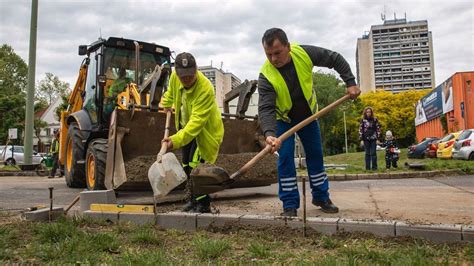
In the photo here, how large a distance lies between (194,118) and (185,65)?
1.81ft

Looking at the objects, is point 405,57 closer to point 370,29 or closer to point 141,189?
point 370,29

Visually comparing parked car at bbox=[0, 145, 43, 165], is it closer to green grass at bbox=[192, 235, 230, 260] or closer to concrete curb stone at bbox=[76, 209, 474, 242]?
concrete curb stone at bbox=[76, 209, 474, 242]

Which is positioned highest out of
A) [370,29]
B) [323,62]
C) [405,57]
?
[370,29]

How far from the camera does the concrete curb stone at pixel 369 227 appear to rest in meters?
3.50

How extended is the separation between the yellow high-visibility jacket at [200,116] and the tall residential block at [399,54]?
125055mm

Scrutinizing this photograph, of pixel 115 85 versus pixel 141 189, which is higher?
pixel 115 85

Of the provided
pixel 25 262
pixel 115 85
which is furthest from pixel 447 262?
pixel 115 85

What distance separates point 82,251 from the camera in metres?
3.17

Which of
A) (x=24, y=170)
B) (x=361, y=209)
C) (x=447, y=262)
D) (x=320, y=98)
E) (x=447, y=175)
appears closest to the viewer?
(x=447, y=262)

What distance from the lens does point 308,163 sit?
4863mm

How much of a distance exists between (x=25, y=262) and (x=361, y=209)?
3392 millimetres

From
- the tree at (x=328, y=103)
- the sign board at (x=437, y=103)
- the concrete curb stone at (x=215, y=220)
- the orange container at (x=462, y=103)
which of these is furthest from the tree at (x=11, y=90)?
the concrete curb stone at (x=215, y=220)

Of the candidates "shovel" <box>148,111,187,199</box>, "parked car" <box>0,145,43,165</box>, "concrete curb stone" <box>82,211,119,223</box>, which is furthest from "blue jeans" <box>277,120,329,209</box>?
"parked car" <box>0,145,43,165</box>

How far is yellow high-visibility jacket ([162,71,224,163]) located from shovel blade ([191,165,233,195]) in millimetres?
361
